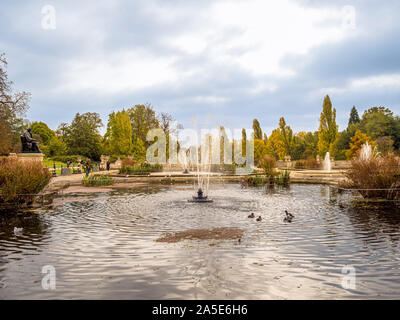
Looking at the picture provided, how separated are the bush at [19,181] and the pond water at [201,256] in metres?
2.61

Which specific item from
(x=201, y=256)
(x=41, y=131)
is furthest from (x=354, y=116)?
(x=201, y=256)

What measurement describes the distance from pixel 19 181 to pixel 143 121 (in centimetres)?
5414

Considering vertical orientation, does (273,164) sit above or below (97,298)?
above

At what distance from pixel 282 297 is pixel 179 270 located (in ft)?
7.48

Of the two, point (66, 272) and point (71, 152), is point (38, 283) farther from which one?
point (71, 152)

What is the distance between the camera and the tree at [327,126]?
5519 cm

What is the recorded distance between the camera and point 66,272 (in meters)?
6.48

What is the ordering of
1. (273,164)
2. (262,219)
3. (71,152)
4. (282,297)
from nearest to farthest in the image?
(282,297), (262,219), (273,164), (71,152)

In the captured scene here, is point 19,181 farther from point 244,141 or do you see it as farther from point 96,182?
point 244,141

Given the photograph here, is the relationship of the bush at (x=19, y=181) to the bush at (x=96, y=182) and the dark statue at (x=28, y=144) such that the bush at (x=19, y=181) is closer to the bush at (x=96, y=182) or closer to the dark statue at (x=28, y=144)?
the dark statue at (x=28, y=144)

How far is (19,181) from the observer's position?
A: 47.4 ft

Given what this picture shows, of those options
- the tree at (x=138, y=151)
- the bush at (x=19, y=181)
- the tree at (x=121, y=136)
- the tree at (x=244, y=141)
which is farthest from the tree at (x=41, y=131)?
the bush at (x=19, y=181)

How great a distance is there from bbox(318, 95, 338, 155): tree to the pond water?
44503mm
